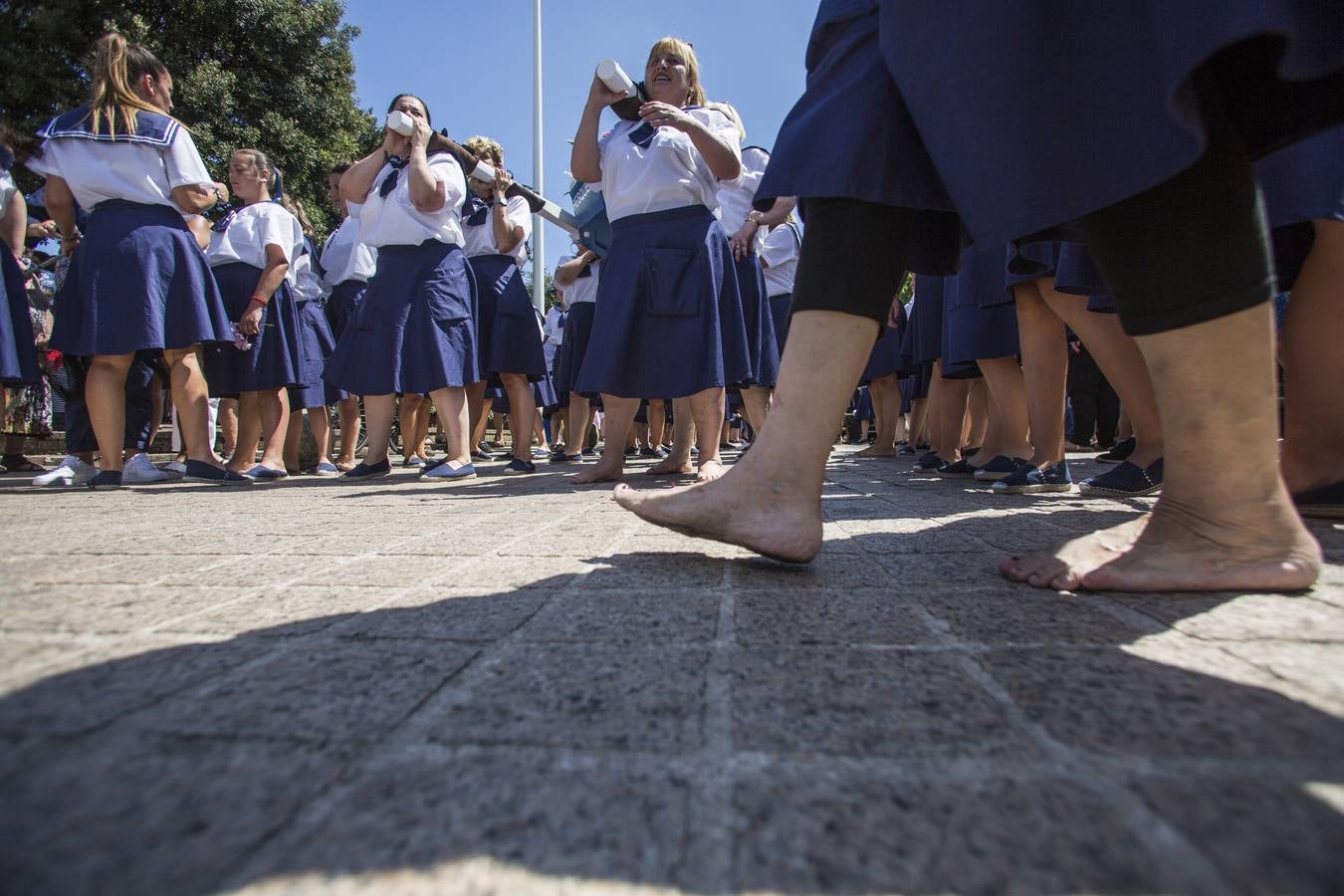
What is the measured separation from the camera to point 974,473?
10.9ft

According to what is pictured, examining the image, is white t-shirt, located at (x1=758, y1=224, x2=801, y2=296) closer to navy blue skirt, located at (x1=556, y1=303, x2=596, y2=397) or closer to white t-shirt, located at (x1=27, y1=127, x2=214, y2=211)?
navy blue skirt, located at (x1=556, y1=303, x2=596, y2=397)

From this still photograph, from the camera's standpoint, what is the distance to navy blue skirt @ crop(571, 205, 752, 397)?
10.6 feet

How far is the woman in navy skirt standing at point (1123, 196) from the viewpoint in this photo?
0.99 metres

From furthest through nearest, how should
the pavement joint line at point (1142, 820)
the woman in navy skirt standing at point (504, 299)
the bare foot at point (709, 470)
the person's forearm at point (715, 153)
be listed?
the woman in navy skirt standing at point (504, 299)
the bare foot at point (709, 470)
the person's forearm at point (715, 153)
the pavement joint line at point (1142, 820)

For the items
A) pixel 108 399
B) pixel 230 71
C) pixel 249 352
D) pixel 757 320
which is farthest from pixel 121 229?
pixel 230 71

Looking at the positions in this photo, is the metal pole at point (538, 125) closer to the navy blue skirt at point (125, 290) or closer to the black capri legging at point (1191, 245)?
the navy blue skirt at point (125, 290)

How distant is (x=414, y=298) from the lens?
3.84 meters

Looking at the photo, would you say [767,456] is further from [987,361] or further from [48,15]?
[48,15]

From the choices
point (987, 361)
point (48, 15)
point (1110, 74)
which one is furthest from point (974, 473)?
point (48, 15)

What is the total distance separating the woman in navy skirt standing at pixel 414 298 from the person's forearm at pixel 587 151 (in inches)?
34.4

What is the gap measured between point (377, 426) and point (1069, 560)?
3.94 m

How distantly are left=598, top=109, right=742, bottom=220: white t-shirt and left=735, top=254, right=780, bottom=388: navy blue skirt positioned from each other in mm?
849

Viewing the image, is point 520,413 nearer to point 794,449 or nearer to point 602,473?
point 602,473

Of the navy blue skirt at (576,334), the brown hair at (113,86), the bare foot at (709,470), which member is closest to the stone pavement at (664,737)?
the bare foot at (709,470)
